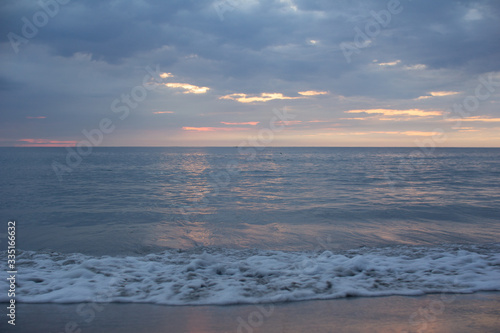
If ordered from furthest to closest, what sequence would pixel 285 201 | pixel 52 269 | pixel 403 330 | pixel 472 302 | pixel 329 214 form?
pixel 285 201
pixel 329 214
pixel 52 269
pixel 472 302
pixel 403 330

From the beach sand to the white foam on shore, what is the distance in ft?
0.77

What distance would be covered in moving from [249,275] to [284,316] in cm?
200

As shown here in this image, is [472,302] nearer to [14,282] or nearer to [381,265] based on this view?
[381,265]

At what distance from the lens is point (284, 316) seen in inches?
177

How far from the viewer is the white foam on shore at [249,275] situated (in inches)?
208

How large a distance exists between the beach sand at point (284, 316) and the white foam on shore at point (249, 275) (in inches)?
9.3

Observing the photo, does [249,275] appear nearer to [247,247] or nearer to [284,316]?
[284,316]

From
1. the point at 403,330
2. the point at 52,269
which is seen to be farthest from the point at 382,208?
the point at 52,269

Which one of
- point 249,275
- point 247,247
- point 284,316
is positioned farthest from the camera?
point 247,247

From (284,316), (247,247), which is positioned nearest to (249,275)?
(284,316)

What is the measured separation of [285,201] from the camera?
17.3 metres

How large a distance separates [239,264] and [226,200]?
35.9 feet

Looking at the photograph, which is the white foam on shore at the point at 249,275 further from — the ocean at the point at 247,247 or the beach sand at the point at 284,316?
the beach sand at the point at 284,316

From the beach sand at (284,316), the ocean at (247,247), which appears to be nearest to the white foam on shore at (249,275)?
the ocean at (247,247)
